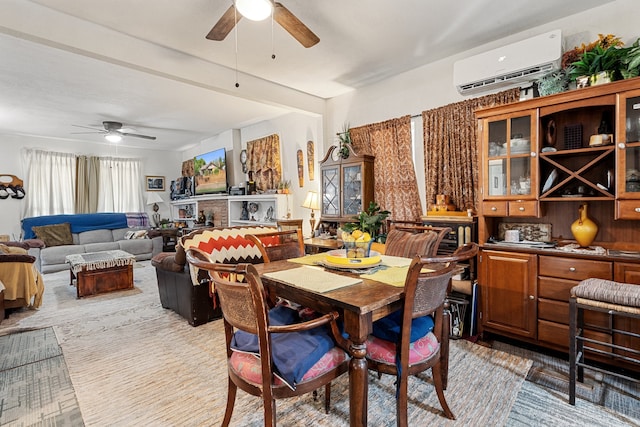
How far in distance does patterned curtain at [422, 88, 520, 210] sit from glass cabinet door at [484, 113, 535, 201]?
41 cm

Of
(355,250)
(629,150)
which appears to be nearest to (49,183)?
(355,250)

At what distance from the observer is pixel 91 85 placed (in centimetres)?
399

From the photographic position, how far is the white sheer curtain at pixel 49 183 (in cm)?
662

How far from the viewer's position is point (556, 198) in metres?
2.37

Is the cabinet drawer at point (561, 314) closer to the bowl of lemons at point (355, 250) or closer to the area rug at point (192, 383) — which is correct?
the area rug at point (192, 383)

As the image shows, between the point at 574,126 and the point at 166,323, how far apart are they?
13.4ft

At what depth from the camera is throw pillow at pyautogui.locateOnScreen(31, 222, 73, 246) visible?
5784 millimetres

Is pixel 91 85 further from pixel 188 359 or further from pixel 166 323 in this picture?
pixel 188 359

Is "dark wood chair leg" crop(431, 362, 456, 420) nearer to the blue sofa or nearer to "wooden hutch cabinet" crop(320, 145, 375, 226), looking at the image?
"wooden hutch cabinet" crop(320, 145, 375, 226)

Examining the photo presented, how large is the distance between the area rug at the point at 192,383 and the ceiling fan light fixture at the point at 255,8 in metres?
2.33

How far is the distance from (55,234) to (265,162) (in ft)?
13.8

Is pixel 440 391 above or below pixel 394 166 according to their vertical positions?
below

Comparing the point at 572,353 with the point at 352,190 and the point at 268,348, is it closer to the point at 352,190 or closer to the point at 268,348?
the point at 268,348

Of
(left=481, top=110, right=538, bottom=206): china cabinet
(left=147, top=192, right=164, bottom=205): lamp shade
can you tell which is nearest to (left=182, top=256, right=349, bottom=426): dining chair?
(left=481, top=110, right=538, bottom=206): china cabinet
